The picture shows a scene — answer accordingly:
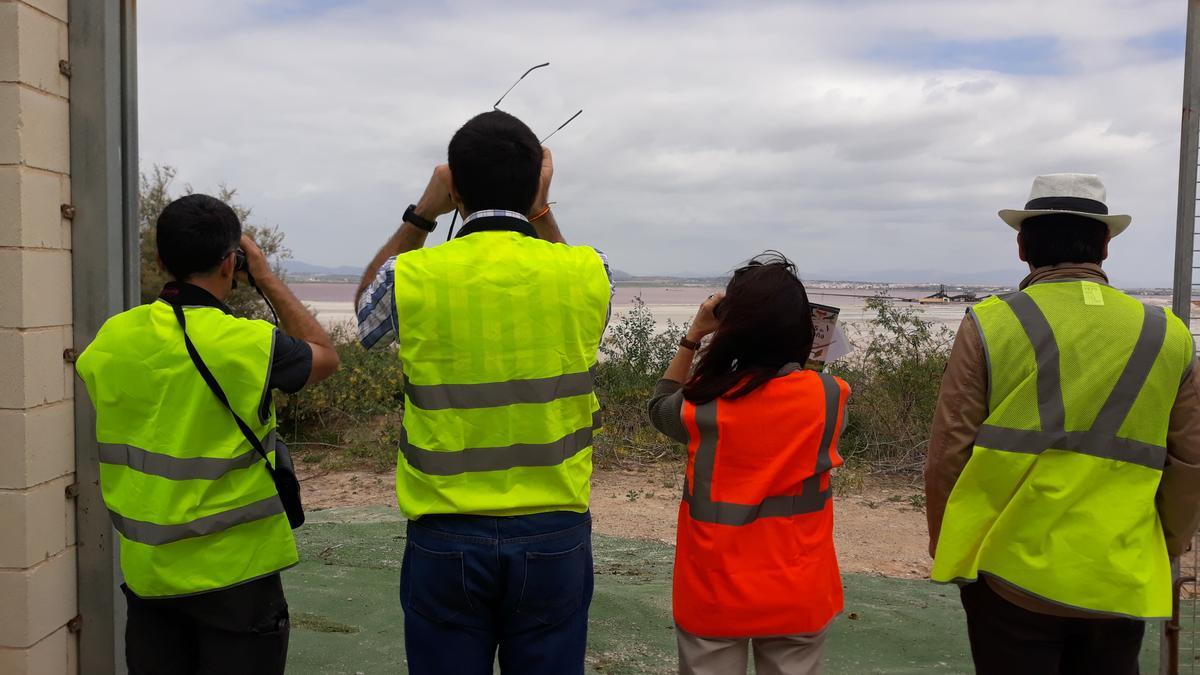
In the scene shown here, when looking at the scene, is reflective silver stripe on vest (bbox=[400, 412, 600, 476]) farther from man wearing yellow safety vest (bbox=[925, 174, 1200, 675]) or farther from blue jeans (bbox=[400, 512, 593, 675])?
man wearing yellow safety vest (bbox=[925, 174, 1200, 675])

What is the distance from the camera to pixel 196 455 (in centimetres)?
261

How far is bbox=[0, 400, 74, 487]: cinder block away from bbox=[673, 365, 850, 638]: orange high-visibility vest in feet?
7.00

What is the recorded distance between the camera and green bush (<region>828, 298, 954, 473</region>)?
10.3m

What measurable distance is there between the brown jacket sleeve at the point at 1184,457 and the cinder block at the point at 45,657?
3.52 m

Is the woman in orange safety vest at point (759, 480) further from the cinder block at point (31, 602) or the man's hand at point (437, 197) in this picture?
the cinder block at point (31, 602)

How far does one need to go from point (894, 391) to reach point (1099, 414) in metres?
8.24

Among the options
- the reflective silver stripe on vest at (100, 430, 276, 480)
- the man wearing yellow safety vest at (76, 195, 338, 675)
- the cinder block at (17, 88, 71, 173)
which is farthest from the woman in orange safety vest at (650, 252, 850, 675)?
the cinder block at (17, 88, 71, 173)

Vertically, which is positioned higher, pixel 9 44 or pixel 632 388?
pixel 9 44

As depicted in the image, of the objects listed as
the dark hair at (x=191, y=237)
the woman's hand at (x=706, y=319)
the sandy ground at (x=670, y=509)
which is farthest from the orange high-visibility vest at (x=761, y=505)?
the sandy ground at (x=670, y=509)

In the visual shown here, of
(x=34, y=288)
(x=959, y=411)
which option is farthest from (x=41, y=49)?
(x=959, y=411)

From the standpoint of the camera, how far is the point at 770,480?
2.69m

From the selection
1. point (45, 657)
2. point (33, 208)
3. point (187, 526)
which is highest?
point (33, 208)

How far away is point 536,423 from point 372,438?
9.45 metres

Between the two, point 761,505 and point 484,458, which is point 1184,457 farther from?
point 484,458
